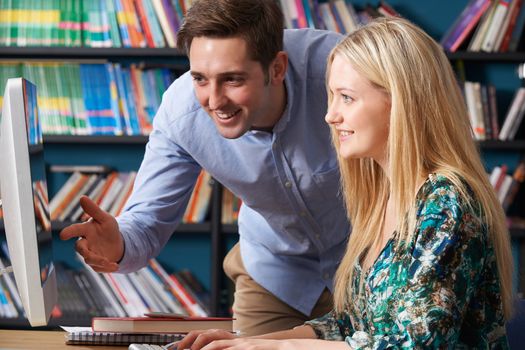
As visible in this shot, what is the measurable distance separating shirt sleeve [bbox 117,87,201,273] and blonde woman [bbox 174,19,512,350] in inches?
24.1

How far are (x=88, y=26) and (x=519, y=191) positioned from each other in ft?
6.33

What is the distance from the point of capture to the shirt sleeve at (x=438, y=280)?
1264 mm

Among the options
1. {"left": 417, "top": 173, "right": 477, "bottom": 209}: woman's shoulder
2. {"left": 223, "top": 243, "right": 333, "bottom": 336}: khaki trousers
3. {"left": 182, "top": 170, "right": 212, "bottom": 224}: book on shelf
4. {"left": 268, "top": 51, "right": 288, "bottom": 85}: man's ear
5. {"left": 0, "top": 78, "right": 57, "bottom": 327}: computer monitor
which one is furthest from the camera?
{"left": 182, "top": 170, "right": 212, "bottom": 224}: book on shelf

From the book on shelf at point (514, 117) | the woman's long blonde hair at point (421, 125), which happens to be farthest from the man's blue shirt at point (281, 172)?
the book on shelf at point (514, 117)

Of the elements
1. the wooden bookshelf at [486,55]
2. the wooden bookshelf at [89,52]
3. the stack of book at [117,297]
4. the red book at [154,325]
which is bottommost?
the stack of book at [117,297]

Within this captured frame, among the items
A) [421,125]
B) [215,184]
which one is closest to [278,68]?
[421,125]

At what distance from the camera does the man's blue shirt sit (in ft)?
6.88

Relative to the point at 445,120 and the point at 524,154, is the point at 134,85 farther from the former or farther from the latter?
the point at 445,120

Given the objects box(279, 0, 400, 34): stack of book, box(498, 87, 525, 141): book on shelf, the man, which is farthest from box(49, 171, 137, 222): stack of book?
box(498, 87, 525, 141): book on shelf

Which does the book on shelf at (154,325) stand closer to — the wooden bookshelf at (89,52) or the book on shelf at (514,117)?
the wooden bookshelf at (89,52)

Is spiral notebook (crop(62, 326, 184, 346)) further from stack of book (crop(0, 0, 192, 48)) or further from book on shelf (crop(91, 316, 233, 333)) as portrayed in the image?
stack of book (crop(0, 0, 192, 48))

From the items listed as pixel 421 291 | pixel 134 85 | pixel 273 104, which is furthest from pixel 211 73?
pixel 134 85

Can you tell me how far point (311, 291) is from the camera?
7.23 ft

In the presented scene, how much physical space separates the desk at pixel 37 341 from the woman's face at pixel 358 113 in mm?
584
